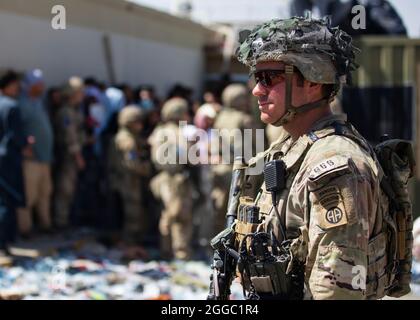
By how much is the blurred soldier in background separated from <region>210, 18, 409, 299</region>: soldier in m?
4.73

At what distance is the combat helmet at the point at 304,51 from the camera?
2494mm

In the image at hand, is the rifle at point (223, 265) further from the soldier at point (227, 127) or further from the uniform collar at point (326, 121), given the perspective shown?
the soldier at point (227, 127)

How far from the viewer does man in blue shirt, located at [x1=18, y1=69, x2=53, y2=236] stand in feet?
25.2

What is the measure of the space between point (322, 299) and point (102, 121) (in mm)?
6741

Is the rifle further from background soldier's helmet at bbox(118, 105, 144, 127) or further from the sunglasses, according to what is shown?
background soldier's helmet at bbox(118, 105, 144, 127)

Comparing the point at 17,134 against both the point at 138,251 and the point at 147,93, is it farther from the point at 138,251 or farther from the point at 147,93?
the point at 147,93

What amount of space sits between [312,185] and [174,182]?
5250mm

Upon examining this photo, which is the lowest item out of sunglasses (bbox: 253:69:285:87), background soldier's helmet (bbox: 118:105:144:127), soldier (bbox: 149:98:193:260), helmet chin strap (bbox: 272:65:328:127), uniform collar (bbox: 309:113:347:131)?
soldier (bbox: 149:98:193:260)

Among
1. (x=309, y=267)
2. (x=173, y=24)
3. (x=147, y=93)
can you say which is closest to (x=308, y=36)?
(x=309, y=267)

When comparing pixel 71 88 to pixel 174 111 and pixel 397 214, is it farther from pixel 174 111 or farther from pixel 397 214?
pixel 397 214

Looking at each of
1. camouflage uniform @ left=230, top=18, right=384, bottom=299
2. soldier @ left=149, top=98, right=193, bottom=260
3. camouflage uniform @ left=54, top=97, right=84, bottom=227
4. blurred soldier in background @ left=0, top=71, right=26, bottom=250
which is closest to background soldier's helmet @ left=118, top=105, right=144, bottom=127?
soldier @ left=149, top=98, right=193, bottom=260

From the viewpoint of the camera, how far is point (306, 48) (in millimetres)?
2496

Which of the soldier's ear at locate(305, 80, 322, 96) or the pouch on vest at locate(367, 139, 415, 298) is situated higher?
the soldier's ear at locate(305, 80, 322, 96)

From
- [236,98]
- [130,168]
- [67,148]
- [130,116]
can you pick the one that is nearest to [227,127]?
[236,98]
